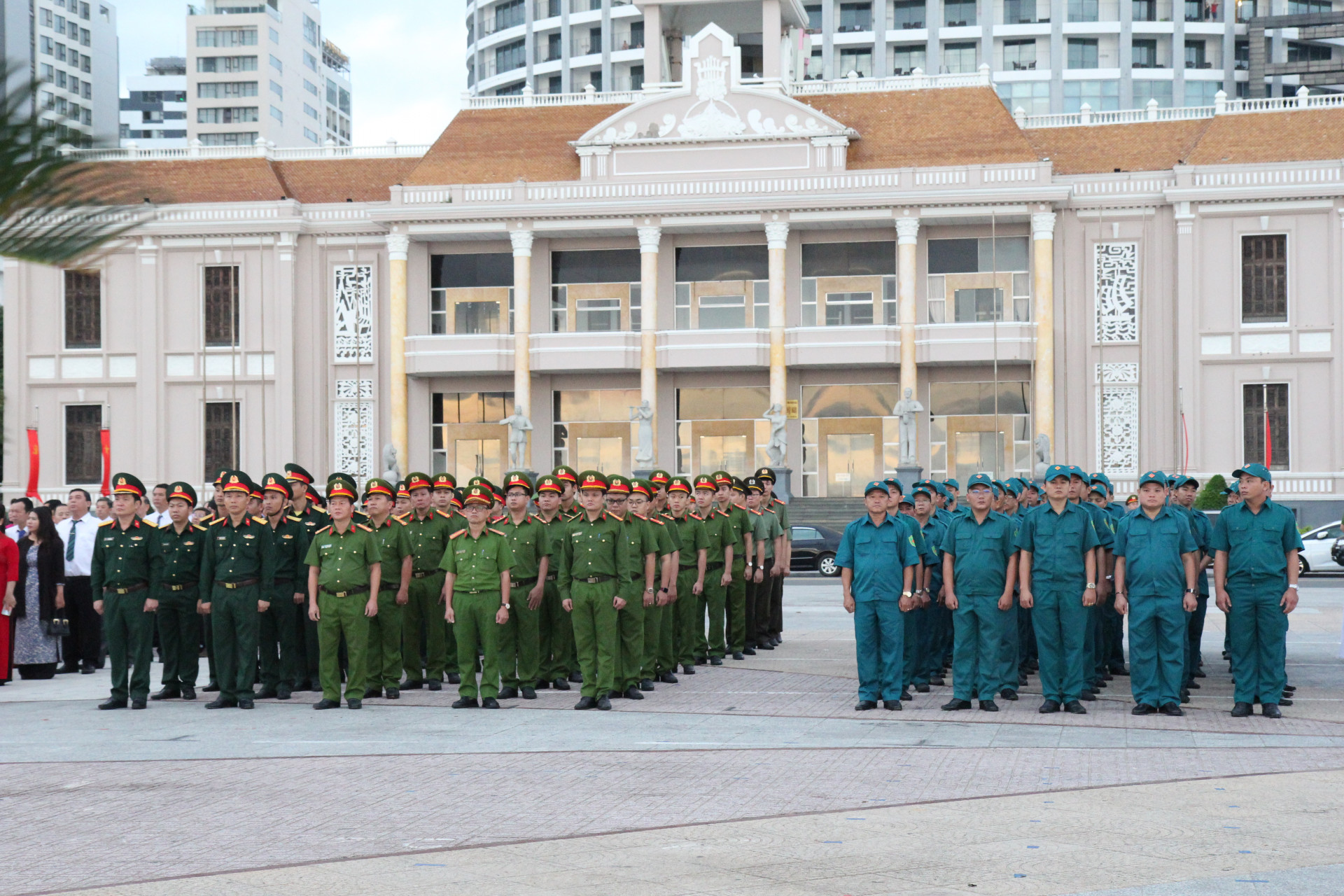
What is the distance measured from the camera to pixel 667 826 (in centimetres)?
821

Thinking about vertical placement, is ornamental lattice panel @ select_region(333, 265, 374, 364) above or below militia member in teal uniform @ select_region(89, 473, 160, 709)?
above

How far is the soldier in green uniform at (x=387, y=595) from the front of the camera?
14242 mm

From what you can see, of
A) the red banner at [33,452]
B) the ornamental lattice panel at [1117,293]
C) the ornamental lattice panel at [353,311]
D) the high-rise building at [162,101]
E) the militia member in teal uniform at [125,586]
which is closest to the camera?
the red banner at [33,452]

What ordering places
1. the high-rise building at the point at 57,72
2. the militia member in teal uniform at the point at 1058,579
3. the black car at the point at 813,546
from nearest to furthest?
the high-rise building at the point at 57,72 < the militia member in teal uniform at the point at 1058,579 < the black car at the point at 813,546

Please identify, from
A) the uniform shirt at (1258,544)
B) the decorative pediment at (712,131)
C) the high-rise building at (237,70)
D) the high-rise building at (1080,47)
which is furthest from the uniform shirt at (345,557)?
the high-rise building at (237,70)

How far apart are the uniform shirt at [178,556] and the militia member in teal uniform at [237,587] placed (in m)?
0.16

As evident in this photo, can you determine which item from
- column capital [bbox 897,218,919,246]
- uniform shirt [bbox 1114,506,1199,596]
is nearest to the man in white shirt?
uniform shirt [bbox 1114,506,1199,596]

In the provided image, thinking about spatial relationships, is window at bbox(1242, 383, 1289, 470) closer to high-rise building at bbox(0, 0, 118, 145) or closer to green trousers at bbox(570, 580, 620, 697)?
green trousers at bbox(570, 580, 620, 697)

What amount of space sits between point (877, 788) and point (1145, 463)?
35657mm

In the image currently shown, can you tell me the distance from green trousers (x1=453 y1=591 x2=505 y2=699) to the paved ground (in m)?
0.36

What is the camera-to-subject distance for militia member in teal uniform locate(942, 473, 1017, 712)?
1326 cm

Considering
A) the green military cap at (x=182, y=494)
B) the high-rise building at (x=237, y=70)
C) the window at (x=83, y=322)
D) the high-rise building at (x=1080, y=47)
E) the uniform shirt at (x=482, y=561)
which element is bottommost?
the uniform shirt at (x=482, y=561)

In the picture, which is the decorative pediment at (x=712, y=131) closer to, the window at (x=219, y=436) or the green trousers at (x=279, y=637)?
the window at (x=219, y=436)

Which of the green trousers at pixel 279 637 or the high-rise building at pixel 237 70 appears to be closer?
the green trousers at pixel 279 637
